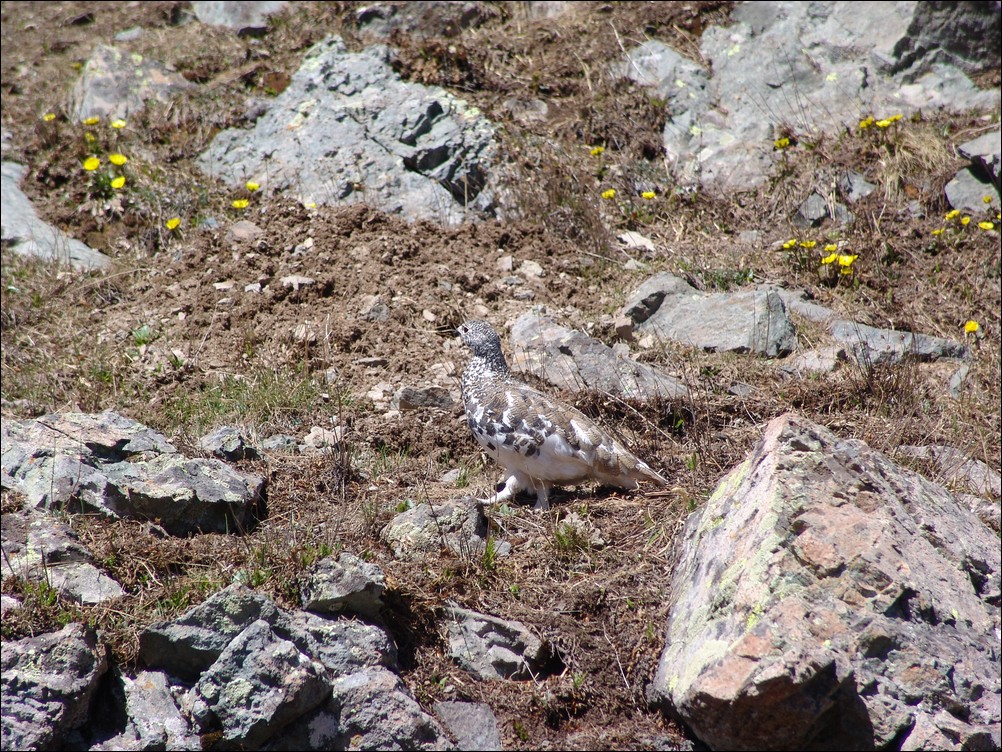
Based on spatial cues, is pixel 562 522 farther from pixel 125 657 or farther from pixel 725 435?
pixel 125 657

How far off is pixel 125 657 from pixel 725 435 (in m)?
3.43

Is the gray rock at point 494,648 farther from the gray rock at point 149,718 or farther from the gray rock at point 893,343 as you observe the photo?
the gray rock at point 893,343

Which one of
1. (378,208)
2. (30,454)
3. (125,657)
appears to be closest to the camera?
(125,657)

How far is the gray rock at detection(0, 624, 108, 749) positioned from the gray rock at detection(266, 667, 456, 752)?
72 centimetres

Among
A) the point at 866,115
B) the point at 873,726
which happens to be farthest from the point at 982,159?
the point at 873,726

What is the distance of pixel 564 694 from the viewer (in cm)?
359

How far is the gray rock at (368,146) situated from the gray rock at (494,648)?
4.52m

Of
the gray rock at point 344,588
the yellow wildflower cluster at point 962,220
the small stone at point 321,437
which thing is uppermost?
the yellow wildflower cluster at point 962,220

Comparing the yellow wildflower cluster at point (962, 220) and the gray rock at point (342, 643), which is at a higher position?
the yellow wildflower cluster at point (962, 220)

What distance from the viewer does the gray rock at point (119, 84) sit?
8727mm

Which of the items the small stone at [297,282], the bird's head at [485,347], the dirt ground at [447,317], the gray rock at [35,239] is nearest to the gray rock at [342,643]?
the dirt ground at [447,317]

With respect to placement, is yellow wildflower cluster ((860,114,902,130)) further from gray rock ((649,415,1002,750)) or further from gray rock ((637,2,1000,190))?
gray rock ((649,415,1002,750))

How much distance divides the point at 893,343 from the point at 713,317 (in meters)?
1.27

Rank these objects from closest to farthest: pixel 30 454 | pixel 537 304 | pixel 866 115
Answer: pixel 30 454 < pixel 537 304 < pixel 866 115
